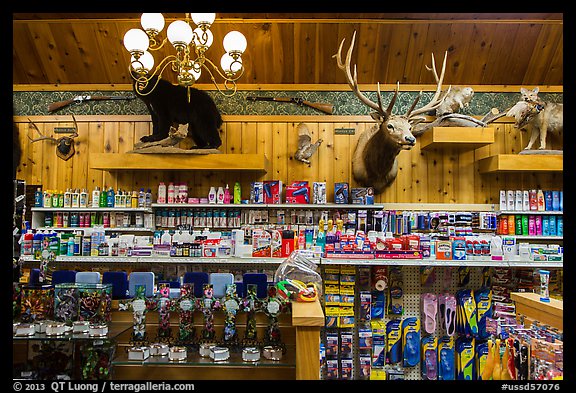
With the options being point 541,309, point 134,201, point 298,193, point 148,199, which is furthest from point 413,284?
point 134,201

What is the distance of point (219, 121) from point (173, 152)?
0.74 metres

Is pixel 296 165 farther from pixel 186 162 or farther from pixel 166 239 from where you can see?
pixel 166 239

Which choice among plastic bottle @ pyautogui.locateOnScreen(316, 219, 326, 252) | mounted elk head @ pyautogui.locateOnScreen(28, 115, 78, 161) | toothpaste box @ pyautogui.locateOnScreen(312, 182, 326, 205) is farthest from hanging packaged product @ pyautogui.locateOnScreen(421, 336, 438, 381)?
mounted elk head @ pyautogui.locateOnScreen(28, 115, 78, 161)

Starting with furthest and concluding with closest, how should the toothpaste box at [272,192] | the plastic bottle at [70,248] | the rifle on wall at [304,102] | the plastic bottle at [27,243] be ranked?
1. the rifle on wall at [304,102]
2. the toothpaste box at [272,192]
3. the plastic bottle at [70,248]
4. the plastic bottle at [27,243]

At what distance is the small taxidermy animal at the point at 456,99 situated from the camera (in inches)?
206

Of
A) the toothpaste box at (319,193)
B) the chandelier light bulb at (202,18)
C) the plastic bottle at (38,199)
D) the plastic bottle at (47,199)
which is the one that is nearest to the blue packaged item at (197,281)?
the chandelier light bulb at (202,18)

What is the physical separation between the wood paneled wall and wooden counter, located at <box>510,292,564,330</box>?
3028 mm

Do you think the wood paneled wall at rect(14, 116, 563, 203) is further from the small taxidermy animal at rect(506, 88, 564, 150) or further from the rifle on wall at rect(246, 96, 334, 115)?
the small taxidermy animal at rect(506, 88, 564, 150)

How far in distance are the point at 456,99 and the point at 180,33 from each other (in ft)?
11.1

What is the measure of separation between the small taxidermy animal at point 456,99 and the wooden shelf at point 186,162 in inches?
84.5

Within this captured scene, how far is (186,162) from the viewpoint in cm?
516

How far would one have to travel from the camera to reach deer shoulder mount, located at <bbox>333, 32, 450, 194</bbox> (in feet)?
14.3

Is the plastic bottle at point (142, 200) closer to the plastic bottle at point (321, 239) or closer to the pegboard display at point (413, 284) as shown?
the plastic bottle at point (321, 239)

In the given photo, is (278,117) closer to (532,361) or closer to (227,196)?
(227,196)
